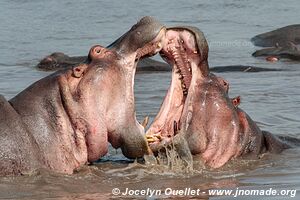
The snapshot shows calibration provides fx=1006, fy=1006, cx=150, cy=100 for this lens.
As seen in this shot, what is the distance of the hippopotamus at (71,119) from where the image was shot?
6.50m

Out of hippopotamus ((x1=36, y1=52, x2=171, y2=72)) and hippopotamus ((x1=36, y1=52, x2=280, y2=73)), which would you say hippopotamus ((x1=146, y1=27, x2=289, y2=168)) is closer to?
hippopotamus ((x1=36, y1=52, x2=280, y2=73))

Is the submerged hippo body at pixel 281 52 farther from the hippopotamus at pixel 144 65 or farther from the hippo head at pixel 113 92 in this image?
the hippo head at pixel 113 92

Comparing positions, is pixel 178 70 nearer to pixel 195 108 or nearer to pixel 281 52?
pixel 195 108

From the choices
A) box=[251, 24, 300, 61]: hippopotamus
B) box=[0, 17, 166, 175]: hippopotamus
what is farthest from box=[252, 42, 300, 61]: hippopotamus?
box=[0, 17, 166, 175]: hippopotamus

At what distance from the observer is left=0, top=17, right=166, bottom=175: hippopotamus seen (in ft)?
21.3

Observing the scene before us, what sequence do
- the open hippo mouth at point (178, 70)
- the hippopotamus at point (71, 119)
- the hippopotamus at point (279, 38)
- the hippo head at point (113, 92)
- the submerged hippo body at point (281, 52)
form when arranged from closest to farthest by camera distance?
1. the hippopotamus at point (71, 119)
2. the hippo head at point (113, 92)
3. the open hippo mouth at point (178, 70)
4. the submerged hippo body at point (281, 52)
5. the hippopotamus at point (279, 38)

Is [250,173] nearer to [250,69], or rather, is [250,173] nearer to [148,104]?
[148,104]

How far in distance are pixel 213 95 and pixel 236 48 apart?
28.6 feet

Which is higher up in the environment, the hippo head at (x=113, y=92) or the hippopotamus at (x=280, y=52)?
the hippo head at (x=113, y=92)

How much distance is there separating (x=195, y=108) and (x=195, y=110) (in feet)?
0.06

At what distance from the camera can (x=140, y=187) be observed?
6.74 meters

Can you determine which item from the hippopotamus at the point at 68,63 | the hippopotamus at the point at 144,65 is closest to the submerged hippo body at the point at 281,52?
the hippopotamus at the point at 144,65

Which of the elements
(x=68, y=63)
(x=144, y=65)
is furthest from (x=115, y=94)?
(x=68, y=63)

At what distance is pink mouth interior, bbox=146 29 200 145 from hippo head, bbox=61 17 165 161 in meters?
0.24
